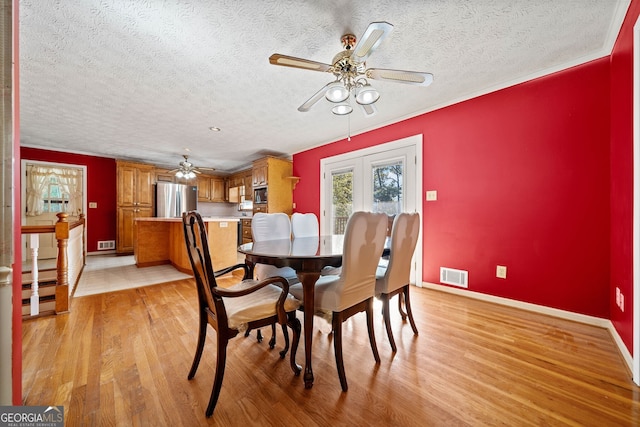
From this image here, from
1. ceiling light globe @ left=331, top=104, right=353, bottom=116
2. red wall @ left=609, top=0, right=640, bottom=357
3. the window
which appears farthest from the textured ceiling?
the window

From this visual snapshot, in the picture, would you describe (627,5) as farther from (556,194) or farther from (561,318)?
(561,318)

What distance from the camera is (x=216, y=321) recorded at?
1263 millimetres

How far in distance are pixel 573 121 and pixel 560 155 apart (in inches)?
12.0

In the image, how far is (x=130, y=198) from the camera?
5680 millimetres

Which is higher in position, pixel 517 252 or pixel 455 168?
pixel 455 168

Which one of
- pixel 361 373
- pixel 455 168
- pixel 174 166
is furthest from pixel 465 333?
pixel 174 166

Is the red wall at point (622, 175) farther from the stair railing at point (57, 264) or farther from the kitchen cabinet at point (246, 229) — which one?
the kitchen cabinet at point (246, 229)

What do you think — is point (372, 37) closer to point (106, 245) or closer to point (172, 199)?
point (172, 199)

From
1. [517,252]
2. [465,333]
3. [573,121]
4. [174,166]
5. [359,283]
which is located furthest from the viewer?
[174,166]

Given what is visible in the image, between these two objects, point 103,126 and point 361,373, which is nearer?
point 361,373

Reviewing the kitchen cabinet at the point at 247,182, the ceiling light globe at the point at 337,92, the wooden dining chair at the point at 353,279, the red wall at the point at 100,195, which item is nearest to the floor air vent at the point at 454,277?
the wooden dining chair at the point at 353,279

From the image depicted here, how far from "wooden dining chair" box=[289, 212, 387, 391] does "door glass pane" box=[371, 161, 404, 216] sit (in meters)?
2.08

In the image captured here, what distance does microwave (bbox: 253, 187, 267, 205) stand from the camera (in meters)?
5.19

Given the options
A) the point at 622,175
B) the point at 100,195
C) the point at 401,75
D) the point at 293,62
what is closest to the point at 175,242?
the point at 100,195
